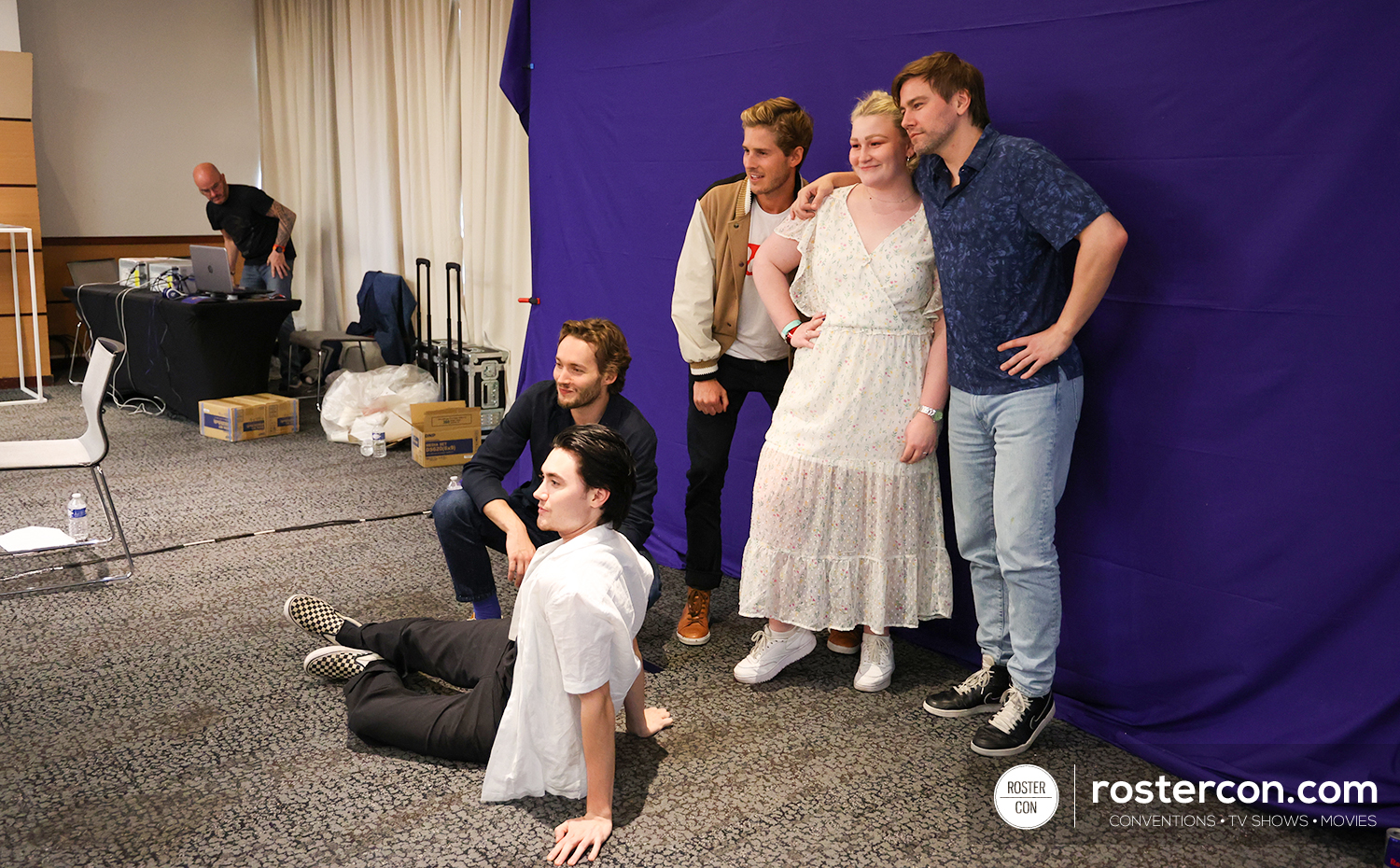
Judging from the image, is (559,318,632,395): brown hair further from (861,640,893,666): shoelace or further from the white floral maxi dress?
(861,640,893,666): shoelace

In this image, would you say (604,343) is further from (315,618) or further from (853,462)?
(315,618)

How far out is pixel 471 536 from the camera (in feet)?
8.50

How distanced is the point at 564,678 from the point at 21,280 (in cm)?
644

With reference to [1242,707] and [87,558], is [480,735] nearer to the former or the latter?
[1242,707]

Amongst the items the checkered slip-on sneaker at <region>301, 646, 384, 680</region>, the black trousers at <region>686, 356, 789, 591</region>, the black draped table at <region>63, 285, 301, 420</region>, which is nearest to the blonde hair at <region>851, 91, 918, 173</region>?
the black trousers at <region>686, 356, 789, 591</region>

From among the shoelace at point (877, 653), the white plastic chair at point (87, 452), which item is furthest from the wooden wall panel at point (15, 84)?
the shoelace at point (877, 653)

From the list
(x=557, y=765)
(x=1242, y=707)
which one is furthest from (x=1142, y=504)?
(x=557, y=765)

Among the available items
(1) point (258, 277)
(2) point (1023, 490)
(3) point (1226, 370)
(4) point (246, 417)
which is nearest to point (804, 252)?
(2) point (1023, 490)

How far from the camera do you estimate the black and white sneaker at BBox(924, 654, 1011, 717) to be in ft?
7.99

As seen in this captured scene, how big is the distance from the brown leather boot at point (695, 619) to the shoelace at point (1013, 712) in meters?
0.85

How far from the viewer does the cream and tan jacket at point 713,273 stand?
2652 millimetres

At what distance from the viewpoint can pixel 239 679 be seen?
2.55 m

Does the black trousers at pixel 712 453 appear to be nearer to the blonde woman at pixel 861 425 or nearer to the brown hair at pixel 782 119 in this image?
the blonde woman at pixel 861 425

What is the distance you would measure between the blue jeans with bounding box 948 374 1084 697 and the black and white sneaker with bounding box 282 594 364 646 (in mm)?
1553
